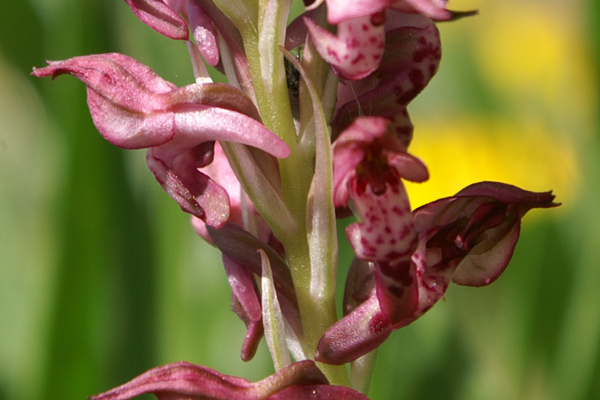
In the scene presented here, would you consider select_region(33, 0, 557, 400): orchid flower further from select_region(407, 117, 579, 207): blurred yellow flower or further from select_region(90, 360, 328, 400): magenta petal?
select_region(407, 117, 579, 207): blurred yellow flower

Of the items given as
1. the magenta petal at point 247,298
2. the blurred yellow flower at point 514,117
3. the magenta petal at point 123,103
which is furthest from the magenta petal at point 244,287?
the blurred yellow flower at point 514,117

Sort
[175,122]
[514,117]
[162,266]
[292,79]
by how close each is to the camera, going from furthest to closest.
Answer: [514,117], [162,266], [292,79], [175,122]

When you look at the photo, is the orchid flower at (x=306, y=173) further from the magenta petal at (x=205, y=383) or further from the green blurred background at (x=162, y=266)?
the green blurred background at (x=162, y=266)

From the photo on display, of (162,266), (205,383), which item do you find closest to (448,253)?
(205,383)

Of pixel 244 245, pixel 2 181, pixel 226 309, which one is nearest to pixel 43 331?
pixel 226 309

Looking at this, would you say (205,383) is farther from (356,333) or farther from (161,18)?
(161,18)
